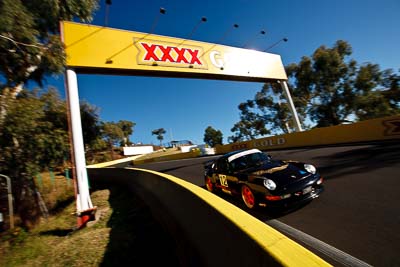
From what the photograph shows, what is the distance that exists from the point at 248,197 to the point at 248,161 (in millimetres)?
1157

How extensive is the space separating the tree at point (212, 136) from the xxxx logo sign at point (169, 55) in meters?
84.2

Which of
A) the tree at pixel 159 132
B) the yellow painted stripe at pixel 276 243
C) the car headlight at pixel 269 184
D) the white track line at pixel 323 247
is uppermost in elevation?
the tree at pixel 159 132

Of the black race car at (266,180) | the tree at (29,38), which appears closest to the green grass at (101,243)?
the black race car at (266,180)

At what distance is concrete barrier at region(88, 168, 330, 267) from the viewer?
1.53 meters

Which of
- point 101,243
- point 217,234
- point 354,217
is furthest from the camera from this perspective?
point 101,243

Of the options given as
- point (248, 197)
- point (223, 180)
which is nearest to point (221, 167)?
point (223, 180)

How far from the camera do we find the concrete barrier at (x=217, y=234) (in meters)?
1.53

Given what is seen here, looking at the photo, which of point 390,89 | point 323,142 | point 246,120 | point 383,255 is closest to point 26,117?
point 383,255

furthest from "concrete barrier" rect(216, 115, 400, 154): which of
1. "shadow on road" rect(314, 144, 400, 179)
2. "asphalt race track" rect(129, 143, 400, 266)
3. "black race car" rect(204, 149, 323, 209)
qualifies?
"black race car" rect(204, 149, 323, 209)

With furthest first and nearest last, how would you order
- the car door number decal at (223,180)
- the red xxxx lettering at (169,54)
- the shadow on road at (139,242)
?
the red xxxx lettering at (169,54) < the car door number decal at (223,180) < the shadow on road at (139,242)

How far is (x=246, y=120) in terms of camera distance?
139ft

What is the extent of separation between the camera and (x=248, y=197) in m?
4.77

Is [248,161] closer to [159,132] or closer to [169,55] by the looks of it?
[169,55]

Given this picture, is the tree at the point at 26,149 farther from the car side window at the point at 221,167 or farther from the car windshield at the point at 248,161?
the car windshield at the point at 248,161
